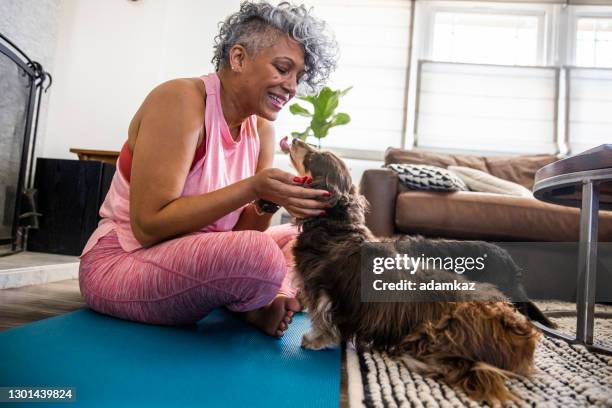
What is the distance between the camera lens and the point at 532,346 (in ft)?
→ 3.67

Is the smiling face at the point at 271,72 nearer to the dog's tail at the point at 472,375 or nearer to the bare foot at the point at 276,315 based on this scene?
the bare foot at the point at 276,315

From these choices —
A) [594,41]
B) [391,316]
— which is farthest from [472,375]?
[594,41]

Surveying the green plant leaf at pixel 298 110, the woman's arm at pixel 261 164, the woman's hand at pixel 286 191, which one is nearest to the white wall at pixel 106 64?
the green plant leaf at pixel 298 110

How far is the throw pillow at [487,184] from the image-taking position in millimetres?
3396

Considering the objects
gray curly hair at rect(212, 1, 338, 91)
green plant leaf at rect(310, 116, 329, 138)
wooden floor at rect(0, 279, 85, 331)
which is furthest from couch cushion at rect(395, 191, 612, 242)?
wooden floor at rect(0, 279, 85, 331)

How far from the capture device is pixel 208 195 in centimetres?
129

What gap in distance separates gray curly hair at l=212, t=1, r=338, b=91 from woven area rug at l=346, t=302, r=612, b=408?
108 cm

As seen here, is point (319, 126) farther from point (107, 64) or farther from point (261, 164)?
point (261, 164)

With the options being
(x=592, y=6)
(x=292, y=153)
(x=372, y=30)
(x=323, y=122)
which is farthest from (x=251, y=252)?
(x=592, y=6)

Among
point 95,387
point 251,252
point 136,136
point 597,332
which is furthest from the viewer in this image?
point 597,332

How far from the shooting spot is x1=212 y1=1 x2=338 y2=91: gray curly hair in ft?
4.80

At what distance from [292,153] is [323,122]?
282cm

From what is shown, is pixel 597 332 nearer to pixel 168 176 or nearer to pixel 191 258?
pixel 191 258

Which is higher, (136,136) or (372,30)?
(372,30)
